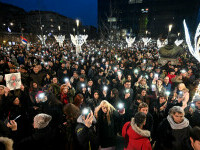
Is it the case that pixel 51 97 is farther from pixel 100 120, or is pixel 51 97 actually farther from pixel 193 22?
pixel 193 22

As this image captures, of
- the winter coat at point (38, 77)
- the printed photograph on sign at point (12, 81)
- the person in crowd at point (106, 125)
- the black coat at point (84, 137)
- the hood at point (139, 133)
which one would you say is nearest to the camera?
the hood at point (139, 133)

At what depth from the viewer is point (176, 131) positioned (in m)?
2.69

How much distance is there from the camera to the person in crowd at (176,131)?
2637mm

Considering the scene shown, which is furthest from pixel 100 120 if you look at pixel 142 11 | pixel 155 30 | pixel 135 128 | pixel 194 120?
pixel 142 11

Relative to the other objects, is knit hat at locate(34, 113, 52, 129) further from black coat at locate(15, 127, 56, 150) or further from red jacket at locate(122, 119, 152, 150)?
red jacket at locate(122, 119, 152, 150)

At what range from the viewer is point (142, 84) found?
18.3ft

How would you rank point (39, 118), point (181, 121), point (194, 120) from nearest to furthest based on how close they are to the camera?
point (39, 118), point (181, 121), point (194, 120)

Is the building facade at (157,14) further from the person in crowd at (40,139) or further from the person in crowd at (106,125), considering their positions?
the person in crowd at (40,139)

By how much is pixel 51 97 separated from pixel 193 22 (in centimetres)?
7461

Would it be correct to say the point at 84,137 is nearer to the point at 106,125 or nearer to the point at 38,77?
the point at 106,125

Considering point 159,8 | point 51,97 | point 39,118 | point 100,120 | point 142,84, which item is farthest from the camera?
point 159,8

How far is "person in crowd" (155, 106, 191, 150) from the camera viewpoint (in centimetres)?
264

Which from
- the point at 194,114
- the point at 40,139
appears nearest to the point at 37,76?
the point at 40,139

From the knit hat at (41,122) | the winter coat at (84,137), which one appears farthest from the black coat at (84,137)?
the knit hat at (41,122)
